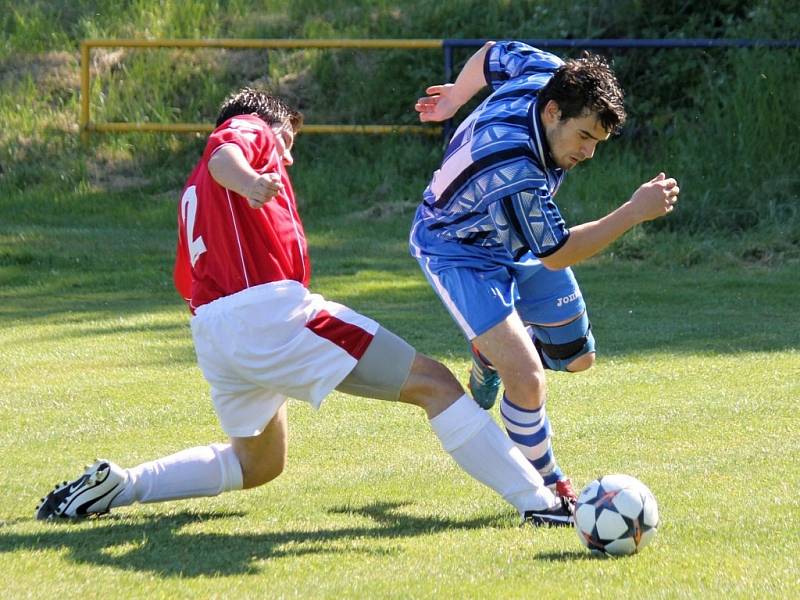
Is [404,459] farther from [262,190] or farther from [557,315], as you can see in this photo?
[262,190]

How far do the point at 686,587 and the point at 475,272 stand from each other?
176cm

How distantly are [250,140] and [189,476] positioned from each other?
137 cm

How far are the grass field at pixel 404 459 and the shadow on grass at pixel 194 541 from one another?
14 millimetres

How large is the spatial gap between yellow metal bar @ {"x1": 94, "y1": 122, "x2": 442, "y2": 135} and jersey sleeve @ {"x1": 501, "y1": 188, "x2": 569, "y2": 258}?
35.7ft

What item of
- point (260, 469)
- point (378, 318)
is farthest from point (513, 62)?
point (378, 318)

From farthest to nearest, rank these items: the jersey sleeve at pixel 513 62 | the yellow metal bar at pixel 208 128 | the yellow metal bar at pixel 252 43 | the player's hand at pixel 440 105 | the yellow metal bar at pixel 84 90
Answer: the yellow metal bar at pixel 84 90, the yellow metal bar at pixel 208 128, the yellow metal bar at pixel 252 43, the player's hand at pixel 440 105, the jersey sleeve at pixel 513 62

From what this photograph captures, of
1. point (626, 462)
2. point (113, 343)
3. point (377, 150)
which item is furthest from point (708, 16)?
point (626, 462)

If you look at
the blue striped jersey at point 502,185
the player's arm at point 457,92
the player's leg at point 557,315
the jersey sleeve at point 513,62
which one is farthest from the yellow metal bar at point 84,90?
the player's leg at point 557,315

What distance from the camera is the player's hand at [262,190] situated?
445 centimetres

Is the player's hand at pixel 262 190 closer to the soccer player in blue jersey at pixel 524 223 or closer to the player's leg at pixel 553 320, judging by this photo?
the soccer player in blue jersey at pixel 524 223

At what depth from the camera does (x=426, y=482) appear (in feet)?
19.1

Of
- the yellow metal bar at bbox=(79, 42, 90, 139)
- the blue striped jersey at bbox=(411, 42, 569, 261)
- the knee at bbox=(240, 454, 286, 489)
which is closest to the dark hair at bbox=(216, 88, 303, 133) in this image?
the blue striped jersey at bbox=(411, 42, 569, 261)

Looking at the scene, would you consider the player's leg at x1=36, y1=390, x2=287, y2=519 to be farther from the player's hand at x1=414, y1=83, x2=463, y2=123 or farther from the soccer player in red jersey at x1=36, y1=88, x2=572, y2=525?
the player's hand at x1=414, y1=83, x2=463, y2=123

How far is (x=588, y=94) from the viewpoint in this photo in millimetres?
4945
